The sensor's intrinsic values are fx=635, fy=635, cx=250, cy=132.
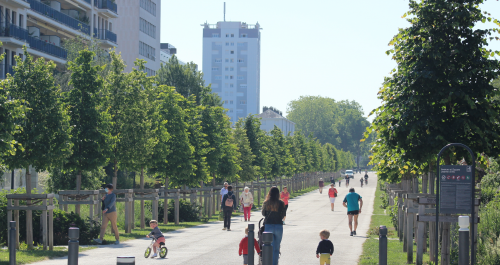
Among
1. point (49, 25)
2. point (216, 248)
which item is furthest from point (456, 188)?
point (49, 25)

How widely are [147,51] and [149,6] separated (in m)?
5.86

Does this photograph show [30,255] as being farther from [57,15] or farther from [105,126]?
[57,15]

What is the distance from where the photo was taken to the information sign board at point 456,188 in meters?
10.6

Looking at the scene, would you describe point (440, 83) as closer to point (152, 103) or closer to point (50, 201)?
point (50, 201)

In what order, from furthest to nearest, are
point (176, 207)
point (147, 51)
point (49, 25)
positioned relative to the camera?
1. point (147, 51)
2. point (49, 25)
3. point (176, 207)

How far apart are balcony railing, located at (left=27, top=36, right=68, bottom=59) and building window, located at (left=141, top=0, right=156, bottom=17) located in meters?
21.3

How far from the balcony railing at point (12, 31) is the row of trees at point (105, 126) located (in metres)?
4.73

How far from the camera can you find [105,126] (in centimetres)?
2117

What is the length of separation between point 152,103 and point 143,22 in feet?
160

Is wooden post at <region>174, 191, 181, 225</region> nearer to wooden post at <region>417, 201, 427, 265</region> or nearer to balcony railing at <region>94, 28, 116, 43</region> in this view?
wooden post at <region>417, 201, 427, 265</region>

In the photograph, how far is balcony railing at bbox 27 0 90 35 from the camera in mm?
50031

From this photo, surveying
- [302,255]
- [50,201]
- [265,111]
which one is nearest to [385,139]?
[302,255]

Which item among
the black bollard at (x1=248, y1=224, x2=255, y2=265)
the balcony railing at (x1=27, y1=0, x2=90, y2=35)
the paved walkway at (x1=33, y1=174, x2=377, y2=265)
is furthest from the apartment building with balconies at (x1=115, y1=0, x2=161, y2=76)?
the black bollard at (x1=248, y1=224, x2=255, y2=265)

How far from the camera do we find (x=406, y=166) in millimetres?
13406
